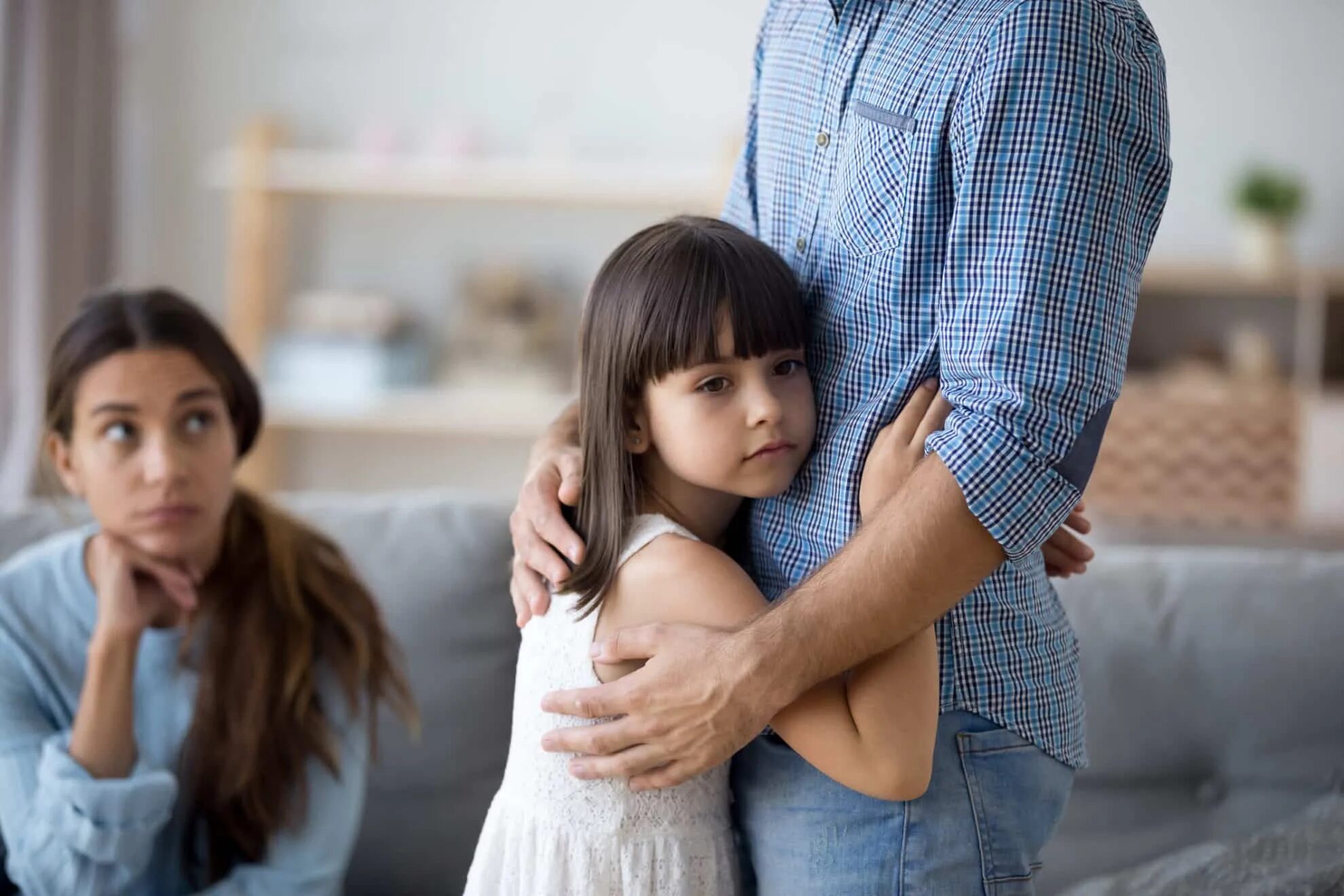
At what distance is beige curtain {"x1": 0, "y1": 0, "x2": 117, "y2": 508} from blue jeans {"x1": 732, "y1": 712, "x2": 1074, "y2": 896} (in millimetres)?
2930

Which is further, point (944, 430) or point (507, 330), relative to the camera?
point (507, 330)

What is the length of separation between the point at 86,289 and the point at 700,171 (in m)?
1.82

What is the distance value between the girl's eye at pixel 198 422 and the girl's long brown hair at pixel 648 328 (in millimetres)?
635

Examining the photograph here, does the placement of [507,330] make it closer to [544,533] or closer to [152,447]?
[152,447]

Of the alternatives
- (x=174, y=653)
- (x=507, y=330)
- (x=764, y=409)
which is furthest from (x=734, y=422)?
(x=507, y=330)

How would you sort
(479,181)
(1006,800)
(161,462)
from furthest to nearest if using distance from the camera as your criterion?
(479,181), (161,462), (1006,800)

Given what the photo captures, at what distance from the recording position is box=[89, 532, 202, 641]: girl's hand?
1.55 metres

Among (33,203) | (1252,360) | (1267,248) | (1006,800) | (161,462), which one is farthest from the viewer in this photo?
(1252,360)

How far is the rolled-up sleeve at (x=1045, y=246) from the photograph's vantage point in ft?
3.11

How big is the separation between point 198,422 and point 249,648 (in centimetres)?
27

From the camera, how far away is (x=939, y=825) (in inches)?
41.1

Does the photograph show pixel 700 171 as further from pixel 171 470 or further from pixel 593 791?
pixel 593 791

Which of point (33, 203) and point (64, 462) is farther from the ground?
point (33, 203)

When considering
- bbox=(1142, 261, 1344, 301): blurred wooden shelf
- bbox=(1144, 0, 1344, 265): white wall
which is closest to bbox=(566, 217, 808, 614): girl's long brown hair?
bbox=(1142, 261, 1344, 301): blurred wooden shelf
